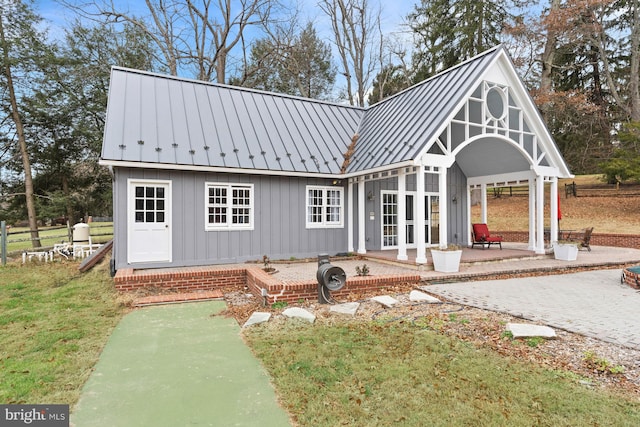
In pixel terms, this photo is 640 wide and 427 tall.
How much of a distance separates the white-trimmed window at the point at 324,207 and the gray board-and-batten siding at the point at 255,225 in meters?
0.15

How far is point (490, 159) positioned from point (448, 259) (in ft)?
17.4

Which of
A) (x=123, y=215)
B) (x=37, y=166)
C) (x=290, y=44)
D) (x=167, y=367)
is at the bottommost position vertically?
(x=167, y=367)

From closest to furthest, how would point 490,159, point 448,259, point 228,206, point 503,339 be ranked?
point 503,339 → point 448,259 → point 228,206 → point 490,159

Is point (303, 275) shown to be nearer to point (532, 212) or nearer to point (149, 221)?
point (149, 221)

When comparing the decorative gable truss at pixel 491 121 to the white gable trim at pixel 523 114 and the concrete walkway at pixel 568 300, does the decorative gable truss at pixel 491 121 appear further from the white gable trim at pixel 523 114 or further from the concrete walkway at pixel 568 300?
the concrete walkway at pixel 568 300

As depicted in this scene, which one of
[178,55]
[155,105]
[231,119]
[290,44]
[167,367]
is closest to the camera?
[167,367]

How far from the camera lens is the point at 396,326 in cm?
521

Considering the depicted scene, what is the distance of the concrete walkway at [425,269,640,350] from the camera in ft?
16.3

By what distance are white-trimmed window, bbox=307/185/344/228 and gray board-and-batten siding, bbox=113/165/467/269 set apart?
15 cm

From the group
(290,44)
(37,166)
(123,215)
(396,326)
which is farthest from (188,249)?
(290,44)

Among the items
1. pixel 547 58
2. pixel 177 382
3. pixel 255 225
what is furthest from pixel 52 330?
pixel 547 58

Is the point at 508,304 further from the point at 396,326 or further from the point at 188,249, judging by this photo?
the point at 188,249

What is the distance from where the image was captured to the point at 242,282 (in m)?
8.56

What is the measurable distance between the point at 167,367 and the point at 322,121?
32.8ft
